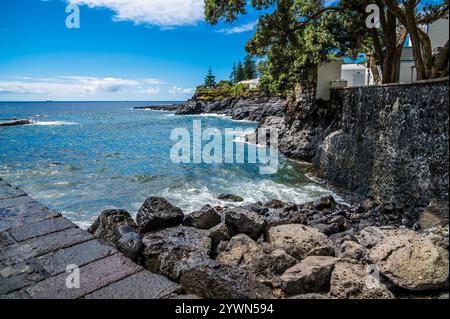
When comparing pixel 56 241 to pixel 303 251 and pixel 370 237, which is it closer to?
pixel 303 251

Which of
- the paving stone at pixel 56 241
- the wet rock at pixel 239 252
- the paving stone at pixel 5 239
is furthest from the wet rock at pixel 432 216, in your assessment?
the paving stone at pixel 5 239

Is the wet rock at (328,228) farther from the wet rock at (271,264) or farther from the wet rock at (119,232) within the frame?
the wet rock at (119,232)

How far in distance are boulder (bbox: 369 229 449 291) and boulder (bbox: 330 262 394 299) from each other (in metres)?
0.21

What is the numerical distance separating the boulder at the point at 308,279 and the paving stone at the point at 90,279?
213cm

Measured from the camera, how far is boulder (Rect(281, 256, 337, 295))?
4.36 meters

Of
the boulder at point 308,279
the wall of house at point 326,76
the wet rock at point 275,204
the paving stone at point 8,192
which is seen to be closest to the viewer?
the boulder at point 308,279

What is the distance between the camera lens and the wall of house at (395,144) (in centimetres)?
781

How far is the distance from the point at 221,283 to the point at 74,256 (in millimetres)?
1776

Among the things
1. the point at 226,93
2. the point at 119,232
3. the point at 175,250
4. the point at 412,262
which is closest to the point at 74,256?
the point at 175,250

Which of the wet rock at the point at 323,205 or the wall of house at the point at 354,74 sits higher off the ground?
the wall of house at the point at 354,74

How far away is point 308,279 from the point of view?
14.4 feet

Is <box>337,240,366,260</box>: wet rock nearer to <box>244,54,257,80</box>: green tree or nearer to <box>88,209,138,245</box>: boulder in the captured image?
<box>88,209,138,245</box>: boulder

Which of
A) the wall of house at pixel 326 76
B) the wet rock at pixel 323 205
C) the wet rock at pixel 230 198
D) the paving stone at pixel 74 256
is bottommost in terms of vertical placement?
the wet rock at pixel 230 198
